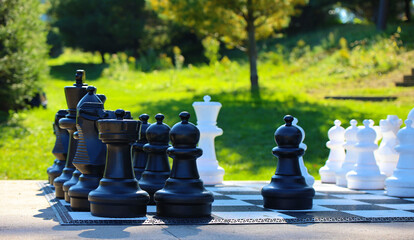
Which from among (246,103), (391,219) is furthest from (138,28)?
(391,219)

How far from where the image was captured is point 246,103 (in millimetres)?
11859

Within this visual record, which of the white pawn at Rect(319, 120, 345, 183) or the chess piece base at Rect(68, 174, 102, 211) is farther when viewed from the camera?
the white pawn at Rect(319, 120, 345, 183)

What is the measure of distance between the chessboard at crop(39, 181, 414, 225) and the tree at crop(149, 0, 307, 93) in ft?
29.2

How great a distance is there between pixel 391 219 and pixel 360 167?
6.03ft

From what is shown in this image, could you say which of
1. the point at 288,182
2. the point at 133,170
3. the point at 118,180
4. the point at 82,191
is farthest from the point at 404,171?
the point at 82,191

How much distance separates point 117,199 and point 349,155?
288 cm

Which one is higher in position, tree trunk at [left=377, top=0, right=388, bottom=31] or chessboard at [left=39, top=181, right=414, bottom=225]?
tree trunk at [left=377, top=0, right=388, bottom=31]

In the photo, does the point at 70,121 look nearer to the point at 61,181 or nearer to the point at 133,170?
the point at 61,181

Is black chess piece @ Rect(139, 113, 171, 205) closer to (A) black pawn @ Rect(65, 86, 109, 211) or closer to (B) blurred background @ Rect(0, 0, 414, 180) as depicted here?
(A) black pawn @ Rect(65, 86, 109, 211)

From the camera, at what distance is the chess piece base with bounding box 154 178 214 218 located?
3.21 m

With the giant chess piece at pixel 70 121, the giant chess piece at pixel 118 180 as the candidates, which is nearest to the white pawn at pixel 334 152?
the giant chess piece at pixel 70 121

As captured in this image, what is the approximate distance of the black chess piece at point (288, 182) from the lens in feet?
12.0

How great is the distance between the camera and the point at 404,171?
462cm

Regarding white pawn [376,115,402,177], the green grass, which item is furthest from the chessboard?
the green grass
